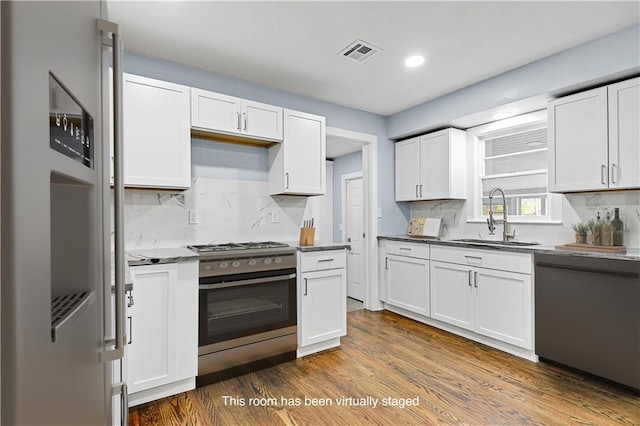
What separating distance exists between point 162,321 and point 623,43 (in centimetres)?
374

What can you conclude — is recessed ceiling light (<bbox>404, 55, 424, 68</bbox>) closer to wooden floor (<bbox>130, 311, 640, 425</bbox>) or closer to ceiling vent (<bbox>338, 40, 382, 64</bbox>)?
ceiling vent (<bbox>338, 40, 382, 64</bbox>)

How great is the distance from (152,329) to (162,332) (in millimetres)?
68

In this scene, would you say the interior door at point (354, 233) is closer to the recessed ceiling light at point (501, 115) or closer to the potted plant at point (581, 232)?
the recessed ceiling light at point (501, 115)

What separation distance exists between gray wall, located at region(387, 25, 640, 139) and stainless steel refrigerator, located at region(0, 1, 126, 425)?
3.15m

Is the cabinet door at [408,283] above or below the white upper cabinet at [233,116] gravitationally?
below

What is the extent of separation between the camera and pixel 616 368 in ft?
7.43

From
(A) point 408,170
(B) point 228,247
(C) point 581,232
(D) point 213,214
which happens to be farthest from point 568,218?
(D) point 213,214

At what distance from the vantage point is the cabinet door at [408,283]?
366cm

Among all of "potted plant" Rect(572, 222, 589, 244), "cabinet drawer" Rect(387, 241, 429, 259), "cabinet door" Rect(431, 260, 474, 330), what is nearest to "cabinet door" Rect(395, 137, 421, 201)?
"cabinet drawer" Rect(387, 241, 429, 259)

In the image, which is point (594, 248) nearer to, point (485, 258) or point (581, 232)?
point (581, 232)

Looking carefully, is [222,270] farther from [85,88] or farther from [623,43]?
[623,43]

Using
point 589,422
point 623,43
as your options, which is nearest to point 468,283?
point 589,422

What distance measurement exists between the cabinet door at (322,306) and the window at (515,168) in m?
1.92

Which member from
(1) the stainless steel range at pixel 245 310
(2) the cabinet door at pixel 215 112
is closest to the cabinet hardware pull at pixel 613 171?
(1) the stainless steel range at pixel 245 310
